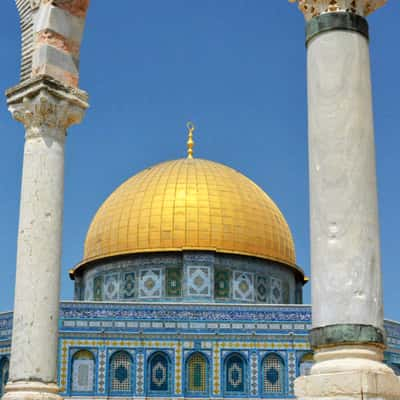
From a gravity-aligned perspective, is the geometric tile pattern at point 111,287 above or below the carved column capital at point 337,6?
above

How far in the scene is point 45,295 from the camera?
8.45m

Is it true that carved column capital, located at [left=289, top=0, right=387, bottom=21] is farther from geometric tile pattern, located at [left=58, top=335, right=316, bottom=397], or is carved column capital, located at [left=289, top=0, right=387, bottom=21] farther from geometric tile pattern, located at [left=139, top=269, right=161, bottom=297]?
geometric tile pattern, located at [left=139, top=269, right=161, bottom=297]

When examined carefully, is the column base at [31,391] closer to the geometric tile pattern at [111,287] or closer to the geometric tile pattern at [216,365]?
the geometric tile pattern at [216,365]

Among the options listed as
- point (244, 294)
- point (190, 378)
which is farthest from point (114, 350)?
point (244, 294)

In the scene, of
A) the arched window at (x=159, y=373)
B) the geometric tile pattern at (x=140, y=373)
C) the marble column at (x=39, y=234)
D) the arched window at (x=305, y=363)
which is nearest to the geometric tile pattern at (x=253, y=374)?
the arched window at (x=305, y=363)

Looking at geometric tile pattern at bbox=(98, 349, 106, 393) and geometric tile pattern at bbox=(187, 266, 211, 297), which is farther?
geometric tile pattern at bbox=(187, 266, 211, 297)

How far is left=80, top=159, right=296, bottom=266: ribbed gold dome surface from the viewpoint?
25922mm

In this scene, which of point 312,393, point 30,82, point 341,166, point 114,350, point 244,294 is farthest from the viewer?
point 244,294

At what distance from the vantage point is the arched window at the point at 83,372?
22406mm

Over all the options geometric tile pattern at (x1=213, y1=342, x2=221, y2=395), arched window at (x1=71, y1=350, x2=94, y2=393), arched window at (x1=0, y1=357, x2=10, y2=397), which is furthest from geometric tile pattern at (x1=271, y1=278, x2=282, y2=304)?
arched window at (x1=0, y1=357, x2=10, y2=397)

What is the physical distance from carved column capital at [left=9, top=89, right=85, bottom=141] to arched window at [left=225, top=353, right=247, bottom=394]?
14.7 meters

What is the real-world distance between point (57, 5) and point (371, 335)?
5054 mm

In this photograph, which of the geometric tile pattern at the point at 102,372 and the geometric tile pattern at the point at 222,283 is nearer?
the geometric tile pattern at the point at 102,372

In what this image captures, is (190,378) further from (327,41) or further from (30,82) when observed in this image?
(327,41)
